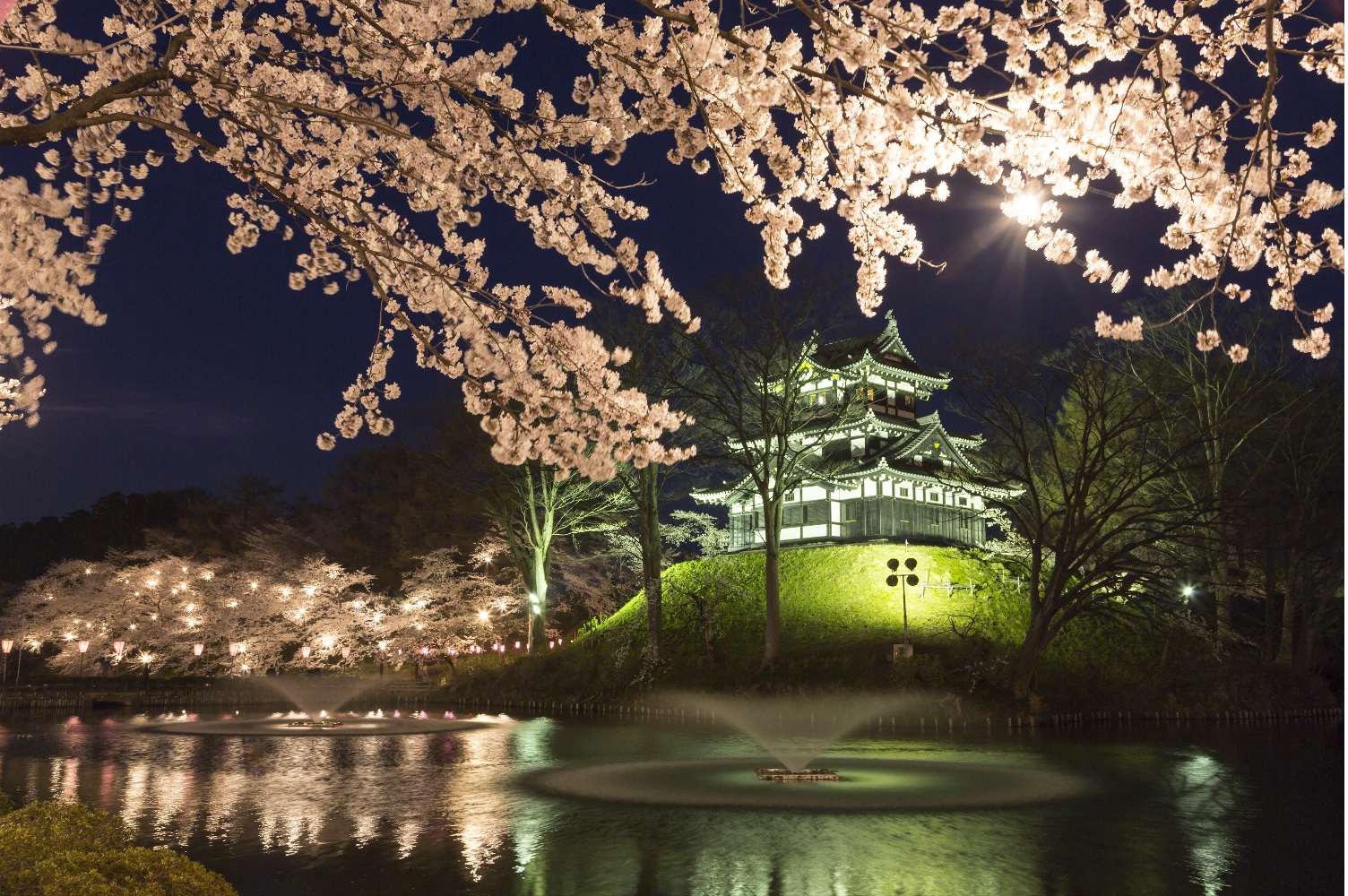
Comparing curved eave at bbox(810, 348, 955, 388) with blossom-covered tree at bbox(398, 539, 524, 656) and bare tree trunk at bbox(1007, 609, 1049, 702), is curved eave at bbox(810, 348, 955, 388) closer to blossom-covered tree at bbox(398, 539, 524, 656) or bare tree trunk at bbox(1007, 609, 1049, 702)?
blossom-covered tree at bbox(398, 539, 524, 656)

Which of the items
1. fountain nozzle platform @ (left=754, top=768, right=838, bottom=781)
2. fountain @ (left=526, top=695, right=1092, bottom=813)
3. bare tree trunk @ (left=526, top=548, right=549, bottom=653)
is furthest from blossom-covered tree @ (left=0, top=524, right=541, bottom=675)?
fountain nozzle platform @ (left=754, top=768, right=838, bottom=781)

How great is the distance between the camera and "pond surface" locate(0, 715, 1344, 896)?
1034 cm

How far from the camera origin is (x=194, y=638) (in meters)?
48.0

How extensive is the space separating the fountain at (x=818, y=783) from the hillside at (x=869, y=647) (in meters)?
11.2

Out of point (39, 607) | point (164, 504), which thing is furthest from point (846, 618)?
point (164, 504)

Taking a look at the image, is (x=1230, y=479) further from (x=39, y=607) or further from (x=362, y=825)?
(x=39, y=607)

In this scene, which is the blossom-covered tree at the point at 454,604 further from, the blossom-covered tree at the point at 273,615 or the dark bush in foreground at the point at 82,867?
the dark bush in foreground at the point at 82,867

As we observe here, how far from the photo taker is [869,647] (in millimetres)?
35406

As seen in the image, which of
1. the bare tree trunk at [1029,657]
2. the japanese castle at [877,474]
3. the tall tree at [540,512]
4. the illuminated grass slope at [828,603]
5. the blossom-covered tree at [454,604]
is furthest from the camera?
the blossom-covered tree at [454,604]

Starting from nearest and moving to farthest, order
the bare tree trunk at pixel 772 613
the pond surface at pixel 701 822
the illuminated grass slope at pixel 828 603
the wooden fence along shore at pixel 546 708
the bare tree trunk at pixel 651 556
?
the pond surface at pixel 701 822
the wooden fence along shore at pixel 546 708
the bare tree trunk at pixel 772 613
the bare tree trunk at pixel 651 556
the illuminated grass slope at pixel 828 603

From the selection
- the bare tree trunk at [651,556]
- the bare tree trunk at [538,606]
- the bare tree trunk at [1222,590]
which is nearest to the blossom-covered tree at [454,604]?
the bare tree trunk at [538,606]

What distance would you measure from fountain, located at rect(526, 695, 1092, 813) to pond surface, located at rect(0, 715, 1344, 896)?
144 millimetres

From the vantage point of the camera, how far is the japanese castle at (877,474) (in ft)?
149

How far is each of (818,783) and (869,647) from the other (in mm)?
19095
